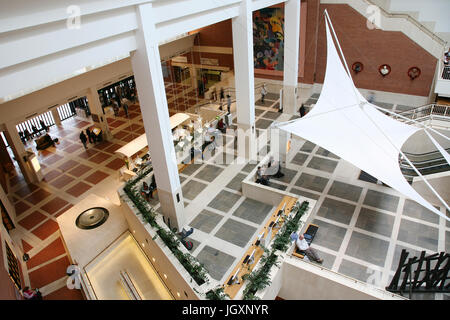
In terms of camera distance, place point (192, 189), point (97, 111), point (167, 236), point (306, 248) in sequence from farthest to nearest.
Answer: point (97, 111) → point (192, 189) → point (167, 236) → point (306, 248)

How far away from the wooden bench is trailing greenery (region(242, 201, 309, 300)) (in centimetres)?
59

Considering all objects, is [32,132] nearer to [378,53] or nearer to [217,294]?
[217,294]

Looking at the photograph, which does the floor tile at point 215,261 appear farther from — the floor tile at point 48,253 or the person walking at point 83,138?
the person walking at point 83,138

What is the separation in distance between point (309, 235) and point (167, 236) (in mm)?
5087

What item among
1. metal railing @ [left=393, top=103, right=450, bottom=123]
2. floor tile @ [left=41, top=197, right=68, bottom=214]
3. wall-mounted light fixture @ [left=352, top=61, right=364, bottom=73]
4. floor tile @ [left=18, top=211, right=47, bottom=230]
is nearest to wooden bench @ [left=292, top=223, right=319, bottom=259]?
metal railing @ [left=393, top=103, right=450, bottom=123]

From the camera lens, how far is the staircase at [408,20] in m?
17.4

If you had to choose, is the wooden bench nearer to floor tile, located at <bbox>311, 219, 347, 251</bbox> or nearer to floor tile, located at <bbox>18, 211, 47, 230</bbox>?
floor tile, located at <bbox>311, 219, 347, 251</bbox>

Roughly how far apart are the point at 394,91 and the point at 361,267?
551 inches

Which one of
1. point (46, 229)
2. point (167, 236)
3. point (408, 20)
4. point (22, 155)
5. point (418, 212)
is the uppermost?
point (408, 20)

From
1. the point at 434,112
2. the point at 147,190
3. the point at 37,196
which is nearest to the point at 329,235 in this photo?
the point at 147,190

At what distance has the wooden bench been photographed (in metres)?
10.5

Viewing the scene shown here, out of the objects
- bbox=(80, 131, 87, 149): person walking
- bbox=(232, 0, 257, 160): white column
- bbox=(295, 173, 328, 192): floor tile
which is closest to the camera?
bbox=(232, 0, 257, 160): white column

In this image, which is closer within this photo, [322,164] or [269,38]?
[322,164]

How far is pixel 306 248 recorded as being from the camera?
1045 centimetres
